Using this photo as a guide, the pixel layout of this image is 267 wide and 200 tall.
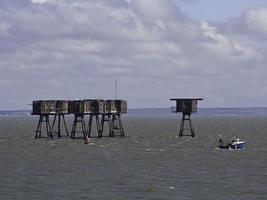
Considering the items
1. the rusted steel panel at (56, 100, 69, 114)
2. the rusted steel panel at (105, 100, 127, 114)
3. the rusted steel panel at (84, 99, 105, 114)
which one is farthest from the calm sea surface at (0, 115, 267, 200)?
the rusted steel panel at (105, 100, 127, 114)

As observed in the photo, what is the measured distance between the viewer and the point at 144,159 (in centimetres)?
8075

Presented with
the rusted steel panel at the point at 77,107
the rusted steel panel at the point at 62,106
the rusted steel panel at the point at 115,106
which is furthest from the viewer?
the rusted steel panel at the point at 115,106

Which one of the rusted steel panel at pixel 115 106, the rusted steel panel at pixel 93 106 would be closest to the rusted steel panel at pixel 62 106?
the rusted steel panel at pixel 93 106

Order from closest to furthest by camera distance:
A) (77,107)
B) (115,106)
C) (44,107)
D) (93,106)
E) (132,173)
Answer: (132,173)
(77,107)
(93,106)
(44,107)
(115,106)

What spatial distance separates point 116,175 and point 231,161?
1888cm

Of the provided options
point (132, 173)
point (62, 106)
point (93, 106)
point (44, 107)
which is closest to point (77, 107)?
point (93, 106)

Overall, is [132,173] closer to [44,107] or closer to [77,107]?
[77,107]

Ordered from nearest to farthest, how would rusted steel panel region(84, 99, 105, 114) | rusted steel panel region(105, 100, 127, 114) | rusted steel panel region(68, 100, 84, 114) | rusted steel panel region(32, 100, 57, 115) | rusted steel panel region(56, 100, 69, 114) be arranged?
rusted steel panel region(68, 100, 84, 114) → rusted steel panel region(84, 99, 105, 114) → rusted steel panel region(32, 100, 57, 115) → rusted steel panel region(56, 100, 69, 114) → rusted steel panel region(105, 100, 127, 114)

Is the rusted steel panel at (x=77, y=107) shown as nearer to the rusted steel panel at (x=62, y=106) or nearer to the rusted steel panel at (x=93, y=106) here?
the rusted steel panel at (x=93, y=106)

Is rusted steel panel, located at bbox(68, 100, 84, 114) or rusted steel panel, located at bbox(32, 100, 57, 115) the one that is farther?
rusted steel panel, located at bbox(32, 100, 57, 115)

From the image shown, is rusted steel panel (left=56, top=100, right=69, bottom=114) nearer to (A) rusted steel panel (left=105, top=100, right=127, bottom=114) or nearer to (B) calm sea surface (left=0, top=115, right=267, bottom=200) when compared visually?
(A) rusted steel panel (left=105, top=100, right=127, bottom=114)

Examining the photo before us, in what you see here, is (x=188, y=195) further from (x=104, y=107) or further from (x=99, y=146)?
(x=104, y=107)

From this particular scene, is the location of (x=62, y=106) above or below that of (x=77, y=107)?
above

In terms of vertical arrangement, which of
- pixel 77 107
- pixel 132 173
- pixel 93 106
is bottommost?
pixel 132 173
